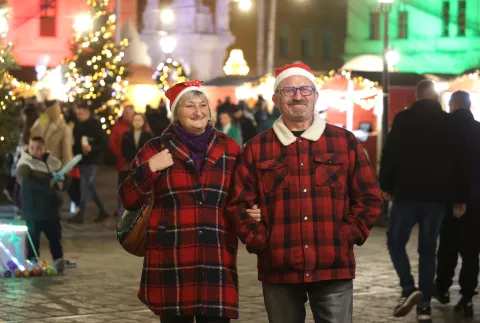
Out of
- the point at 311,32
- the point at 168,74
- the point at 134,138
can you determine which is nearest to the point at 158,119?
the point at 134,138

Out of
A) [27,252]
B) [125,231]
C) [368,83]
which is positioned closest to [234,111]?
[368,83]

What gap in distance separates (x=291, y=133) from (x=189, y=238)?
78 centimetres

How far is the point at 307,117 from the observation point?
20.7ft

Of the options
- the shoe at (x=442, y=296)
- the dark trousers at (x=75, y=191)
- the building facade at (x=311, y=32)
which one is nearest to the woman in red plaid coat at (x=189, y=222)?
the shoe at (x=442, y=296)

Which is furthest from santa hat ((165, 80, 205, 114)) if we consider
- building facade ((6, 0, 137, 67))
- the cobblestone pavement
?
building facade ((6, 0, 137, 67))

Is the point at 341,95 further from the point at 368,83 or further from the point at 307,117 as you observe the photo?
the point at 307,117

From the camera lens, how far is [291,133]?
20.7 feet

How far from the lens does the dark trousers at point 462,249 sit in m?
11.0

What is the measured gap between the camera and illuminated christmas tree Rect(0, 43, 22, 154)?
15.6 meters

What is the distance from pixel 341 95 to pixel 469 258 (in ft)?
57.9

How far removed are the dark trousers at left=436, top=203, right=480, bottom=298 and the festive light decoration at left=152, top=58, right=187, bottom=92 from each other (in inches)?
1226

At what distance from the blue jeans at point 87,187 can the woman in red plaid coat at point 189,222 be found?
43.5 feet

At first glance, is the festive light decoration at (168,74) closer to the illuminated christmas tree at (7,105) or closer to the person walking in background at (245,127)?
the person walking in background at (245,127)

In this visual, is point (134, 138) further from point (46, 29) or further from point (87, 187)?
point (46, 29)
